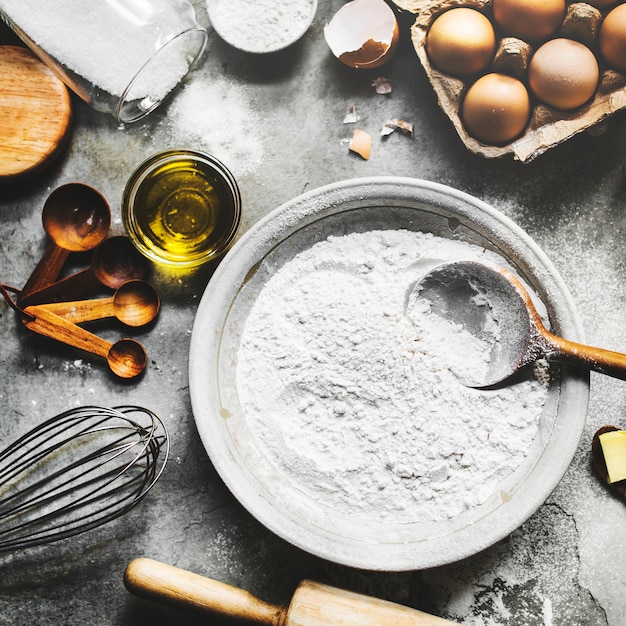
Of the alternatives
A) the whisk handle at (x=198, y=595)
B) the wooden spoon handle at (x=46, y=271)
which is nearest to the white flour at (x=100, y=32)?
the wooden spoon handle at (x=46, y=271)

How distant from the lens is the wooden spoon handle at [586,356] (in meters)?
1.07

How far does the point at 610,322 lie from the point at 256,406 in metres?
0.80

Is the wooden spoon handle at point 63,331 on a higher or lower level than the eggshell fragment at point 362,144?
lower

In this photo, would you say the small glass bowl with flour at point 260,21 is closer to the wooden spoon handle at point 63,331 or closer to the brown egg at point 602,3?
the brown egg at point 602,3

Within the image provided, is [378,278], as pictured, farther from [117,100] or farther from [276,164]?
[117,100]

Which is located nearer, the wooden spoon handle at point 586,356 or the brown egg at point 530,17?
the wooden spoon handle at point 586,356

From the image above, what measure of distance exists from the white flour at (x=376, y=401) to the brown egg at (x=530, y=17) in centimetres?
46

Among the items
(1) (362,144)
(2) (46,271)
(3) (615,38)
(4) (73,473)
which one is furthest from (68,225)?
(3) (615,38)

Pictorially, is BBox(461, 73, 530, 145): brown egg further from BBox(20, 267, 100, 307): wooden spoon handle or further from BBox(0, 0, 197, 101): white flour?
BBox(20, 267, 100, 307): wooden spoon handle

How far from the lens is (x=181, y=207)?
132 centimetres

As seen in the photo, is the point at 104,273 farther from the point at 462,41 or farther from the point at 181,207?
the point at 462,41

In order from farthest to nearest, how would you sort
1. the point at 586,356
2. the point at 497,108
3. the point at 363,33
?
1. the point at 363,33
2. the point at 497,108
3. the point at 586,356

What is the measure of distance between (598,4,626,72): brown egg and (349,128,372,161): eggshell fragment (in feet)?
1.66

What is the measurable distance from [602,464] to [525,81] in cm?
83
